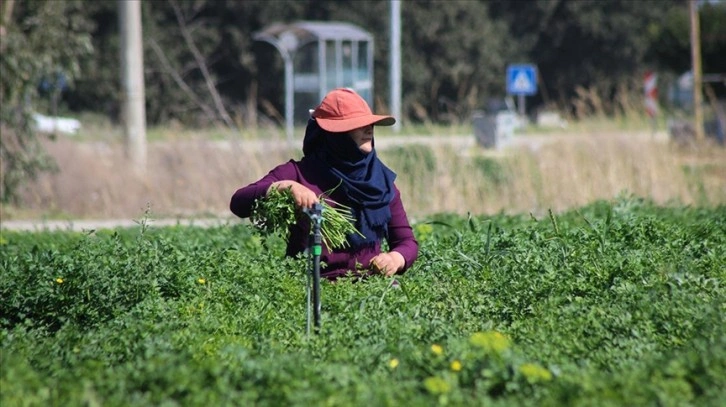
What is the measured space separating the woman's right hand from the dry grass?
7040mm

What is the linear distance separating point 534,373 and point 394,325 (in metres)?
0.97

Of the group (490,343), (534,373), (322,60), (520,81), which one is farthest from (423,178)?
(322,60)

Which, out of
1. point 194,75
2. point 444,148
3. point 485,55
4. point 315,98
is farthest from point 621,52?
point 444,148

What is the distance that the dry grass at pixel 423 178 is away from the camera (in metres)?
12.3

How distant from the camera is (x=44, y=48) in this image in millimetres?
12953

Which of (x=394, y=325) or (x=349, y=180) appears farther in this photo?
(x=349, y=180)

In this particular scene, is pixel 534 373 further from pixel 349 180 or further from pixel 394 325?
pixel 349 180

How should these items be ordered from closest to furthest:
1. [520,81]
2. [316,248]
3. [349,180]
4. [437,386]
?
[437,386] → [316,248] → [349,180] → [520,81]

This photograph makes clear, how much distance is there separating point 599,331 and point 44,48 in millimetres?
9639

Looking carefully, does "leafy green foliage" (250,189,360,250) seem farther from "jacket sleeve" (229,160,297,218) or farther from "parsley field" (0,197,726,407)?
"parsley field" (0,197,726,407)

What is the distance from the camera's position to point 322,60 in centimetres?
2867

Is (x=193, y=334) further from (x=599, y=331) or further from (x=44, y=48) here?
(x=44, y=48)

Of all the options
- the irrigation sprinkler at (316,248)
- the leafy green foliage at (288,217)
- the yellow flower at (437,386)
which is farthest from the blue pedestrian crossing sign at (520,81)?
the yellow flower at (437,386)

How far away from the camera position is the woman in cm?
529
